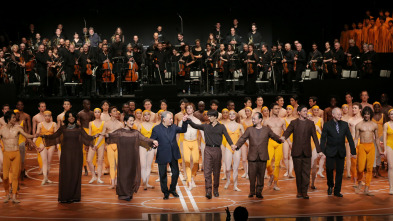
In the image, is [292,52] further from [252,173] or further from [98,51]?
[252,173]

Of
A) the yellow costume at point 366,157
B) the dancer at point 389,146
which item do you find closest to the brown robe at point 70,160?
the yellow costume at point 366,157

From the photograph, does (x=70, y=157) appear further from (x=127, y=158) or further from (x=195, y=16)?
(x=195, y=16)

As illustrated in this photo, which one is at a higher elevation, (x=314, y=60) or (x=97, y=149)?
(x=314, y=60)

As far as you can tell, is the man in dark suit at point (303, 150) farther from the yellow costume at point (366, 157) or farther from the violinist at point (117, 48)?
the violinist at point (117, 48)

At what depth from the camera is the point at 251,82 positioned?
1986 centimetres

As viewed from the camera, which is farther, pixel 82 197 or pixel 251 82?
pixel 251 82

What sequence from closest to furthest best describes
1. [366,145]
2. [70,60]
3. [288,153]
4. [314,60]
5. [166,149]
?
1. [166,149]
2. [366,145]
3. [288,153]
4. [70,60]
5. [314,60]

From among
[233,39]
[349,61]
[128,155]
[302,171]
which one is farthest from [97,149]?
[349,61]

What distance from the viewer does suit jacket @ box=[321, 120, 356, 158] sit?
1206 cm

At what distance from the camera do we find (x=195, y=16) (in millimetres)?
24891

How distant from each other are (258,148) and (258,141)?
13 cm

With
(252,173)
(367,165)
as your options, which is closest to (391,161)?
(367,165)

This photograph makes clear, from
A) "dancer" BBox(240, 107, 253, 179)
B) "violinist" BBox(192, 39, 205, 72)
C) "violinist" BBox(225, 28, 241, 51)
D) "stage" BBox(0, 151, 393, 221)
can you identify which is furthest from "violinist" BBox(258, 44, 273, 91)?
"stage" BBox(0, 151, 393, 221)

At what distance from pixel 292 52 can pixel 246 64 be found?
150 cm
